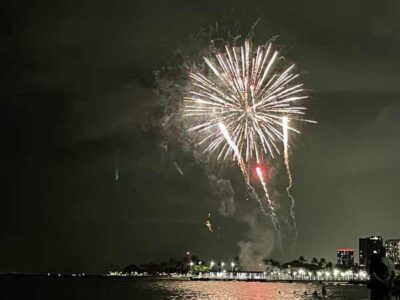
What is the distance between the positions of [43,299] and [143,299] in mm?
20392

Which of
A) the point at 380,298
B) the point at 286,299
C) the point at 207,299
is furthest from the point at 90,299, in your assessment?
the point at 380,298

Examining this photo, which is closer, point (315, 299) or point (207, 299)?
point (315, 299)

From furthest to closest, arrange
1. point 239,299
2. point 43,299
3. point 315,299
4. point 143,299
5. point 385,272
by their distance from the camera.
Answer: point 43,299 → point 143,299 → point 239,299 → point 315,299 → point 385,272

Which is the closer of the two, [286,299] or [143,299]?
[286,299]

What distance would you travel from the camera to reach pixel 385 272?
20.8m

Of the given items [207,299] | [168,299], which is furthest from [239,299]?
[168,299]

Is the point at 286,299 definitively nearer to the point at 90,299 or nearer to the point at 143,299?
the point at 143,299

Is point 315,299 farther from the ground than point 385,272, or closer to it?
closer to it

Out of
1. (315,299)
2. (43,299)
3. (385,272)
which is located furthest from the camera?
(43,299)

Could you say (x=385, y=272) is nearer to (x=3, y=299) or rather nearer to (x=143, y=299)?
(x=143, y=299)

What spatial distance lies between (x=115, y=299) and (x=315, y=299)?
41.6m

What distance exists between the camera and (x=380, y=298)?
21109 millimetres

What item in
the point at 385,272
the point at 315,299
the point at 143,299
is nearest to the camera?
the point at 385,272

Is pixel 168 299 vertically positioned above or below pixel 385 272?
below
